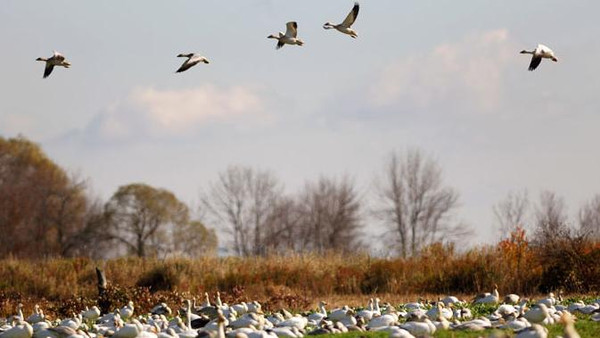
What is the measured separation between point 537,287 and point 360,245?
38.3m

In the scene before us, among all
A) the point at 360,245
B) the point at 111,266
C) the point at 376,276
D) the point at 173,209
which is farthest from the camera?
the point at 360,245

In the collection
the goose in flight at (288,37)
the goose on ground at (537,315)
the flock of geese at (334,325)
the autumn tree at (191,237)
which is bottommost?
the flock of geese at (334,325)

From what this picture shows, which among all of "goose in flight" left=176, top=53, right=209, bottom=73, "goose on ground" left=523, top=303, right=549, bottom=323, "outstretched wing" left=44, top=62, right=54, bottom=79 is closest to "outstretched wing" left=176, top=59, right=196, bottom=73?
"goose in flight" left=176, top=53, right=209, bottom=73

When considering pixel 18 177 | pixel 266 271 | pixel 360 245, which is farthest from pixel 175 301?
pixel 18 177

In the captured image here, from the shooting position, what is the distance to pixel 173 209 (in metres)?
59.6

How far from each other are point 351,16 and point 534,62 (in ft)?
14.5

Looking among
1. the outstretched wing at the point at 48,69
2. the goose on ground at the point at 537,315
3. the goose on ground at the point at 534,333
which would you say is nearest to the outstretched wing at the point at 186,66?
the outstretched wing at the point at 48,69

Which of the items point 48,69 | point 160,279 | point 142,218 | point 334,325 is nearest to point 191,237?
point 142,218

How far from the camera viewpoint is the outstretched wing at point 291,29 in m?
20.8

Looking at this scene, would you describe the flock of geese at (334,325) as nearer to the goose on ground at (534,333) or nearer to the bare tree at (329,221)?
the goose on ground at (534,333)

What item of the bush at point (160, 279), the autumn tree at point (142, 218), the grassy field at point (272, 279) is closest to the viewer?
the grassy field at point (272, 279)

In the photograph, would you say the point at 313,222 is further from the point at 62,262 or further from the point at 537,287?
the point at 537,287

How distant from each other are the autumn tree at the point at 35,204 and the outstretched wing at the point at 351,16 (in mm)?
43828

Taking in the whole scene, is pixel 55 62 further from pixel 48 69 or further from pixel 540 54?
pixel 540 54
